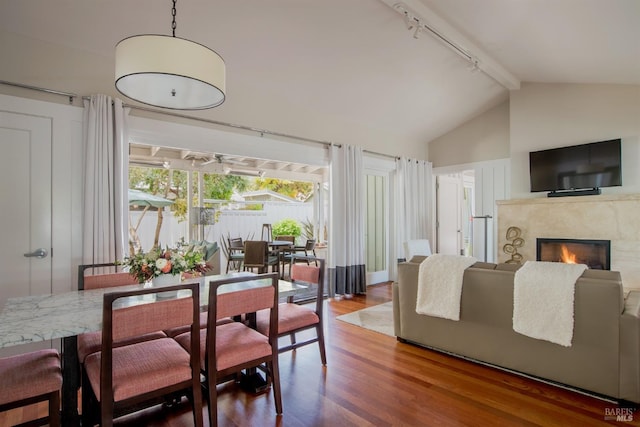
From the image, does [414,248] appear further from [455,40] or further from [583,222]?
[455,40]

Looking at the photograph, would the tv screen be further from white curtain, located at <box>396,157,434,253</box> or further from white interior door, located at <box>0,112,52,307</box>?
white interior door, located at <box>0,112,52,307</box>

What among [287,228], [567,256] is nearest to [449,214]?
[567,256]

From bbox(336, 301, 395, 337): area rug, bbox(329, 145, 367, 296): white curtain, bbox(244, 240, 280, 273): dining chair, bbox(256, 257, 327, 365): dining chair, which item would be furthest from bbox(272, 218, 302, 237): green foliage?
bbox(256, 257, 327, 365): dining chair

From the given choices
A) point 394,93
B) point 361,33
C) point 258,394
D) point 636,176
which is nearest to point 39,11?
point 361,33

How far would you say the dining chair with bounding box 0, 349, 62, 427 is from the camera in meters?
1.47

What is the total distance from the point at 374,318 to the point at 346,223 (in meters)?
1.65

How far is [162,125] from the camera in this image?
11.8 feet

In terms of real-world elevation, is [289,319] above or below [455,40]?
below

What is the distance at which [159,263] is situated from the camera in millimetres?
Result: 2098

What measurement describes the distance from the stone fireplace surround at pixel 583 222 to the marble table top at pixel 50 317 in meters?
4.82

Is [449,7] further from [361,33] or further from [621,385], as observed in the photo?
[621,385]

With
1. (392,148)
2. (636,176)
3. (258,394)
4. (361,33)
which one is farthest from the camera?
(392,148)

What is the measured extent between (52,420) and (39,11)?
301cm

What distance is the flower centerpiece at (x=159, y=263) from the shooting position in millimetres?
2102
